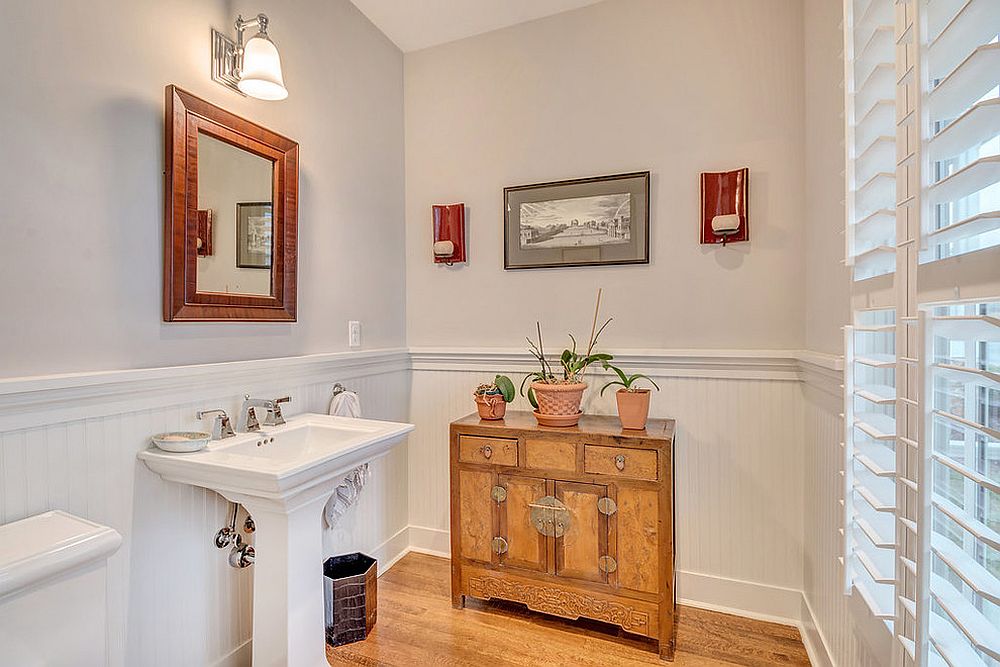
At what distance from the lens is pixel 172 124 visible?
1493 millimetres

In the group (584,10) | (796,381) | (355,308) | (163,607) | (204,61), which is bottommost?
(163,607)

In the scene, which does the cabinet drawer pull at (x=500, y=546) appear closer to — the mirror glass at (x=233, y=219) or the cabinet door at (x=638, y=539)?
the cabinet door at (x=638, y=539)

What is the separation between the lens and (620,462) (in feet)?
6.30

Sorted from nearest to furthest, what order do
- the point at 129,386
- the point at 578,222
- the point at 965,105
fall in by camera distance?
the point at 965,105, the point at 129,386, the point at 578,222

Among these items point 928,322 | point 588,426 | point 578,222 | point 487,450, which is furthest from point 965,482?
point 578,222

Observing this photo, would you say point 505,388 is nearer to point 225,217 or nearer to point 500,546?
point 500,546

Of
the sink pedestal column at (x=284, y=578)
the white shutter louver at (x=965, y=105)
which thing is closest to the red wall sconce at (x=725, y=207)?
the white shutter louver at (x=965, y=105)

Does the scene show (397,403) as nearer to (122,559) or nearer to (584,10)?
Answer: (122,559)

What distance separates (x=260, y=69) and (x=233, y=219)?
0.49 meters

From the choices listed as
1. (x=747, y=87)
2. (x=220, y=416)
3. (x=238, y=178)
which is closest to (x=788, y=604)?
(x=747, y=87)

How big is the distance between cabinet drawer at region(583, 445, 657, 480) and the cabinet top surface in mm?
58

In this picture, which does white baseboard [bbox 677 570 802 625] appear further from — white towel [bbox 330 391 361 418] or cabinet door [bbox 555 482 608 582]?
white towel [bbox 330 391 361 418]

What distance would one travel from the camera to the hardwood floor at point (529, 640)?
1.83m

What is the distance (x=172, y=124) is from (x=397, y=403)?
1.57 m
